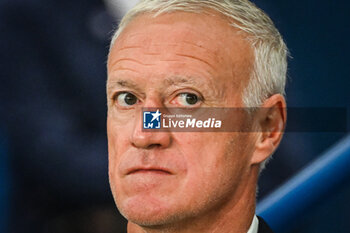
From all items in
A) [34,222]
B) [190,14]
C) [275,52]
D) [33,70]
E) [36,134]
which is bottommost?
[34,222]

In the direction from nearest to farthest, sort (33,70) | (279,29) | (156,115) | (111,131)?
(156,115)
(111,131)
(279,29)
(33,70)

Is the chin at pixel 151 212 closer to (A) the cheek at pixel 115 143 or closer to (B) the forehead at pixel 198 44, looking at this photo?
(A) the cheek at pixel 115 143

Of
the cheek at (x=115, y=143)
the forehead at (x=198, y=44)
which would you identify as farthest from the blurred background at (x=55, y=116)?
the forehead at (x=198, y=44)

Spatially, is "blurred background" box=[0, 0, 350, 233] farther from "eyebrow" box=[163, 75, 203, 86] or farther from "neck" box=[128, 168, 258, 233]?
"eyebrow" box=[163, 75, 203, 86]

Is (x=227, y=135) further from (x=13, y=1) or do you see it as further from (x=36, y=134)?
(x=13, y=1)

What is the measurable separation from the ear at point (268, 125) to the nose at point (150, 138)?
0.35 m

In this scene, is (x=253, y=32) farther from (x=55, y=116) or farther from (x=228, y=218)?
(x=55, y=116)

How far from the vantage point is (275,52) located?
80.7 inches

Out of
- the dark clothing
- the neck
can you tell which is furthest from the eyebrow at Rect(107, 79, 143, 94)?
the dark clothing

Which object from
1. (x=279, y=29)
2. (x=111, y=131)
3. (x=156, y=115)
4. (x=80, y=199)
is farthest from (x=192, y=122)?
(x=80, y=199)

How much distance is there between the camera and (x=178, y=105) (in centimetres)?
189

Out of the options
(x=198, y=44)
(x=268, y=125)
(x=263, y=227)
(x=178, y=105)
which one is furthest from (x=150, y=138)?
(x=263, y=227)

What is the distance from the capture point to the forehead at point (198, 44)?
189 centimetres

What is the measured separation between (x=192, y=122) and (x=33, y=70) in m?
0.92
